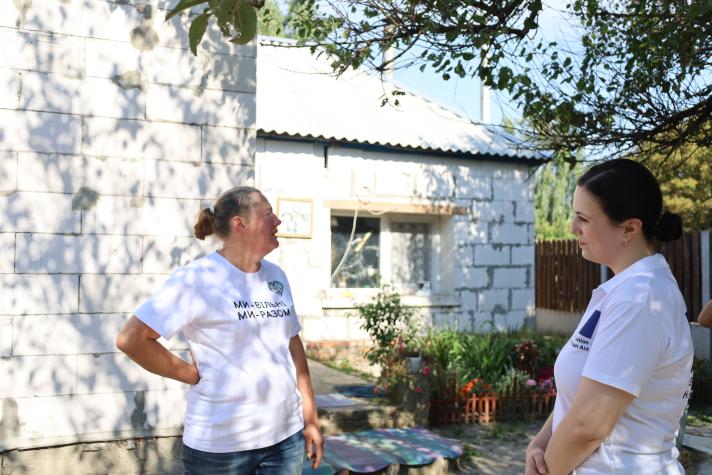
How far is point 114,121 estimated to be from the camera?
208 inches

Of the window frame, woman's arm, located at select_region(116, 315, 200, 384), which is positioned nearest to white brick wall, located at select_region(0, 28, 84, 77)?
woman's arm, located at select_region(116, 315, 200, 384)

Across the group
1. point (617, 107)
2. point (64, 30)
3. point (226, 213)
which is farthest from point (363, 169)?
point (226, 213)

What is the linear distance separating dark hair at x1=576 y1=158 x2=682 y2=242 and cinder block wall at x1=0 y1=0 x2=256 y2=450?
3866mm

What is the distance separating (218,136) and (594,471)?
4216 millimetres

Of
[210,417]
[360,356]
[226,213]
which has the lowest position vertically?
[360,356]

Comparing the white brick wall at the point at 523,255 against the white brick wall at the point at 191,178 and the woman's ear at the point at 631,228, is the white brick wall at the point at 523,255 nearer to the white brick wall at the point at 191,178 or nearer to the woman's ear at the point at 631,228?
the white brick wall at the point at 191,178

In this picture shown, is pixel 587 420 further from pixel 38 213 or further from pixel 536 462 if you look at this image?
pixel 38 213

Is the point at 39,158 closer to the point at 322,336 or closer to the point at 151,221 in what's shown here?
the point at 151,221

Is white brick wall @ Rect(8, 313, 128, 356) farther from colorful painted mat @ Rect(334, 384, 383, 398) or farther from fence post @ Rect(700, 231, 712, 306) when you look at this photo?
fence post @ Rect(700, 231, 712, 306)

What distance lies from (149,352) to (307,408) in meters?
0.75

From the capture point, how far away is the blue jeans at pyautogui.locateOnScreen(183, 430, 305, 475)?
2.95 m

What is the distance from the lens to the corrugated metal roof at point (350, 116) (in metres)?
10.7

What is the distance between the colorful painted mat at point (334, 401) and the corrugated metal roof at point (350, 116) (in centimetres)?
413

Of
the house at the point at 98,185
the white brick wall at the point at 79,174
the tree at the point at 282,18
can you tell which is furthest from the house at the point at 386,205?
the white brick wall at the point at 79,174
